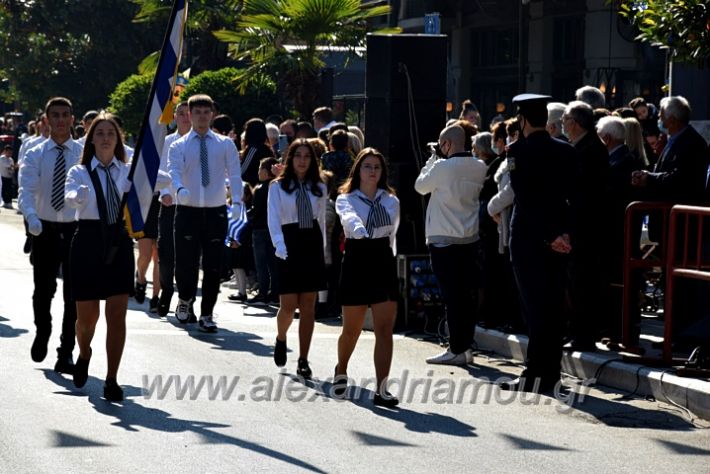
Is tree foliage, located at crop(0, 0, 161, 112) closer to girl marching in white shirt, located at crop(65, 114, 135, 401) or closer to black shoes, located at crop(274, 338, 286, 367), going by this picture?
black shoes, located at crop(274, 338, 286, 367)

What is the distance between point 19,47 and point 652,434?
30.7 metres

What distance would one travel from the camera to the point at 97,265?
902 centimetres

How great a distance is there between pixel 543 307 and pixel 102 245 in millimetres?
3057

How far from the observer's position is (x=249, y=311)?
1415 centimetres

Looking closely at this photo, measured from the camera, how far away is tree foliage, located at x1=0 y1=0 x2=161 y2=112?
34625mm

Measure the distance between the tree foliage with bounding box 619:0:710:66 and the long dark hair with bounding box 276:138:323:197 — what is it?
107 inches

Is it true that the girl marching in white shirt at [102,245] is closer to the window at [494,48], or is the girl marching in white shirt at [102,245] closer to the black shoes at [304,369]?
the black shoes at [304,369]

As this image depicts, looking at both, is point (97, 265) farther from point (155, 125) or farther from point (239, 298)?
point (239, 298)

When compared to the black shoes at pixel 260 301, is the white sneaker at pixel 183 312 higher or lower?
higher

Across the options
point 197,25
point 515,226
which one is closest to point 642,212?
point 515,226

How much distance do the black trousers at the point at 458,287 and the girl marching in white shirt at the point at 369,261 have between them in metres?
1.31

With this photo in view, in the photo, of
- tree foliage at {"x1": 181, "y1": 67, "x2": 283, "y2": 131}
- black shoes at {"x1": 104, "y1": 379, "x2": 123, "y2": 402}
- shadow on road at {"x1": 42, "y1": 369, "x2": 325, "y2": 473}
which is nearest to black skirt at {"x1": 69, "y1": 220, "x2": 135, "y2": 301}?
black shoes at {"x1": 104, "y1": 379, "x2": 123, "y2": 402}

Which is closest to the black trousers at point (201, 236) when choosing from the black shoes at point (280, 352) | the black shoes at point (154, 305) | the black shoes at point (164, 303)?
the black shoes at point (164, 303)

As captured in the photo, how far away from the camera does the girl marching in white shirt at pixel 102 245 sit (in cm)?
892
